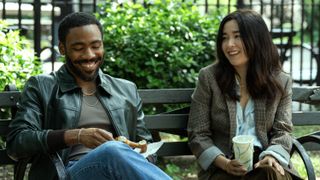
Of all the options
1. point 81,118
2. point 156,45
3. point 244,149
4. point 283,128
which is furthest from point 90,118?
point 156,45

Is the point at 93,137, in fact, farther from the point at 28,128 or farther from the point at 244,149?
the point at 244,149

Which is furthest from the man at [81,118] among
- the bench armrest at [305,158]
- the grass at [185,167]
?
the grass at [185,167]

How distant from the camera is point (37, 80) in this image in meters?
4.11

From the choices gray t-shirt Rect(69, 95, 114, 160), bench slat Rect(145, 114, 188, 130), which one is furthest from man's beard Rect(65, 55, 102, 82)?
bench slat Rect(145, 114, 188, 130)

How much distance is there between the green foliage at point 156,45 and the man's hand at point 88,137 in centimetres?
219

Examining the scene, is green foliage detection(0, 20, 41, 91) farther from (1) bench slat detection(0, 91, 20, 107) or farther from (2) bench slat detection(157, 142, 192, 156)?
(2) bench slat detection(157, 142, 192, 156)

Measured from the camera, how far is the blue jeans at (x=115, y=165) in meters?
3.68

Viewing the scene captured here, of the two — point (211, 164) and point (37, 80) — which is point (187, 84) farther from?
point (37, 80)

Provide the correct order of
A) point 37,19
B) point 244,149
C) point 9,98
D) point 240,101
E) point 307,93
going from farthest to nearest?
point 37,19
point 307,93
point 240,101
point 9,98
point 244,149

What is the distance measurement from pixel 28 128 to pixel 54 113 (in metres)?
0.22

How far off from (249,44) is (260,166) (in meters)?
0.81

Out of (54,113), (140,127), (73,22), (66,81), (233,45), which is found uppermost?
(73,22)

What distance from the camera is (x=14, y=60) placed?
515 cm

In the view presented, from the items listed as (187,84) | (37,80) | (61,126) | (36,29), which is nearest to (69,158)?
(61,126)
